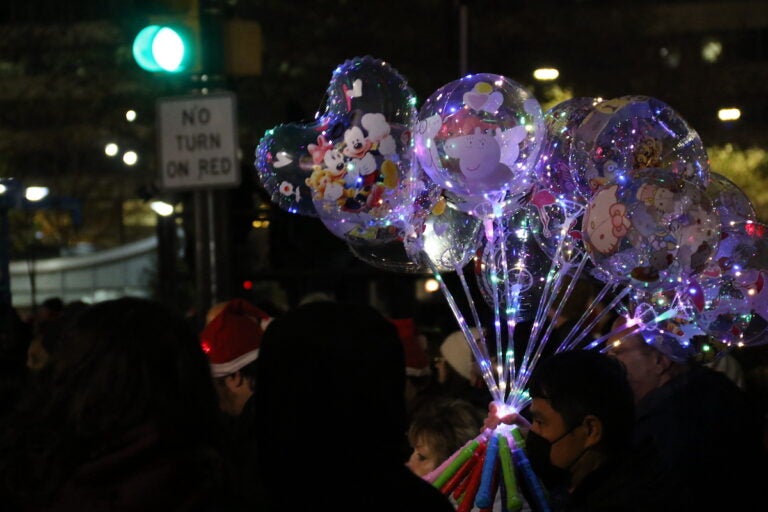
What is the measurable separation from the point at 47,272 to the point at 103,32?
1122 centimetres

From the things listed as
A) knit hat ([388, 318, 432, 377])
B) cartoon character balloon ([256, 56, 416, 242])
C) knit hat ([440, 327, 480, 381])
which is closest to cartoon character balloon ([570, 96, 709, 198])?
cartoon character balloon ([256, 56, 416, 242])

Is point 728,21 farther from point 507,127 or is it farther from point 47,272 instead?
point 47,272

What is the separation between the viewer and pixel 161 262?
53.7 ft

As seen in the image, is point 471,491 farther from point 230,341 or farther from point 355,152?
point 230,341

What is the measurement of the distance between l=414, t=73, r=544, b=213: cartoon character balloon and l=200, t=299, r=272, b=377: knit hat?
124 cm

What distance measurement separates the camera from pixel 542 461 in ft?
13.7

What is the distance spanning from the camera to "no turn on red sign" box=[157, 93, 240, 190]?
7.73m

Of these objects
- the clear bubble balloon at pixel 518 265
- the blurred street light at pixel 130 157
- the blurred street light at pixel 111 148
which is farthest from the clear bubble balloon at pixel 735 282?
the blurred street light at pixel 130 157

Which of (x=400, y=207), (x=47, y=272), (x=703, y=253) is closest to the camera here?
(x=703, y=253)

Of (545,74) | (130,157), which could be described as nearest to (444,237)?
(545,74)

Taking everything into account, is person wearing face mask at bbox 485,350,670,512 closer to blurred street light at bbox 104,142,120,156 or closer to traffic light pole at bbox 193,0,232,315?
traffic light pole at bbox 193,0,232,315

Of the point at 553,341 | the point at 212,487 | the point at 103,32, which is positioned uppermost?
the point at 103,32

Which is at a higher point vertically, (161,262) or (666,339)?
(666,339)

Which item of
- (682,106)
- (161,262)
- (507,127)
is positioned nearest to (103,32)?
(161,262)
